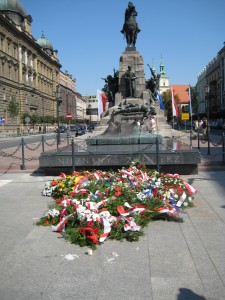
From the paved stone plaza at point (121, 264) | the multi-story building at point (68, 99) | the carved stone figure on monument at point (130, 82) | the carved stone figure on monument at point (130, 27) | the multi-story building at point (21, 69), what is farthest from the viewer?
the multi-story building at point (68, 99)

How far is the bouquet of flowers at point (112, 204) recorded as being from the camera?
212 inches

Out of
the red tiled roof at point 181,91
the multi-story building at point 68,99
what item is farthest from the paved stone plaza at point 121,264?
the red tiled roof at point 181,91

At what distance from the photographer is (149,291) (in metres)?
3.72

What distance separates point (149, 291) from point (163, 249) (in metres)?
1.26

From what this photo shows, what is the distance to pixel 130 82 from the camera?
2727 centimetres

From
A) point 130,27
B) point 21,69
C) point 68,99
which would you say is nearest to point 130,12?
point 130,27

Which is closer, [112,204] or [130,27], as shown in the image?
[112,204]

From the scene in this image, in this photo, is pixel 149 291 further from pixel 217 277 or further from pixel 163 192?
pixel 163 192

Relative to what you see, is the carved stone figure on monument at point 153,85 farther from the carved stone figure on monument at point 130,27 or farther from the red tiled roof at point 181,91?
the red tiled roof at point 181,91

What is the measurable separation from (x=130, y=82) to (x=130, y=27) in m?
5.11

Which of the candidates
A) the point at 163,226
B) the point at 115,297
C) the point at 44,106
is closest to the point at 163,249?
the point at 163,226

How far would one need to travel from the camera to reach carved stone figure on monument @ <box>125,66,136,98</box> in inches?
→ 1062

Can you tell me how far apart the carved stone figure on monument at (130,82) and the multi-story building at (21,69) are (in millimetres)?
43059

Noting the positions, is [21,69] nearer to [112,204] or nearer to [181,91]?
[112,204]
